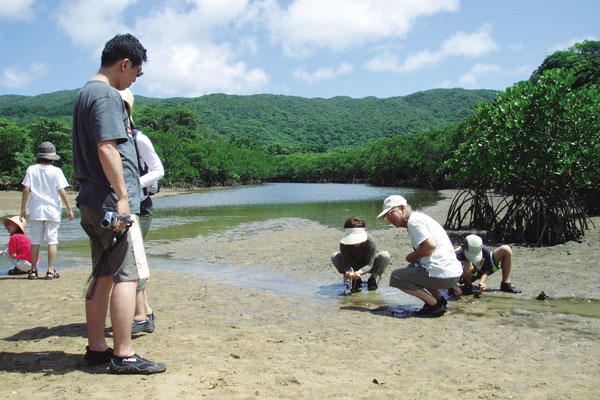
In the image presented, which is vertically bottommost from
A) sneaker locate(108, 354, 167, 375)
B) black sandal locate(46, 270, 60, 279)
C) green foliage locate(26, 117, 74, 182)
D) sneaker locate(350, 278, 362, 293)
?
black sandal locate(46, 270, 60, 279)

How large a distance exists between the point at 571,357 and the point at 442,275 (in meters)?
1.58

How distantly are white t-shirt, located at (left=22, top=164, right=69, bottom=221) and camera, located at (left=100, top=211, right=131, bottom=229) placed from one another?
178 inches

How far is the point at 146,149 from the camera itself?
14.2ft

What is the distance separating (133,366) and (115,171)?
1320mm

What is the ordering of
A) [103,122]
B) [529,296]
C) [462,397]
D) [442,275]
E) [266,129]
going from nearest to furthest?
[462,397] → [103,122] → [442,275] → [529,296] → [266,129]

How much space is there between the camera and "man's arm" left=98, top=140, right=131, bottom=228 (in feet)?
10.2

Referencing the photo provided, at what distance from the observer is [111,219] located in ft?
10.0

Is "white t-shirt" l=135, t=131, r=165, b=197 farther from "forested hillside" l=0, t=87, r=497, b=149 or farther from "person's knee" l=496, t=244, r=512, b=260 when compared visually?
"forested hillside" l=0, t=87, r=497, b=149

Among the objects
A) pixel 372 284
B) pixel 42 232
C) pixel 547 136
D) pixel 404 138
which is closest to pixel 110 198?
pixel 372 284


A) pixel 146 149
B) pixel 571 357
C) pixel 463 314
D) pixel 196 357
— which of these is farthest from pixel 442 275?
pixel 146 149

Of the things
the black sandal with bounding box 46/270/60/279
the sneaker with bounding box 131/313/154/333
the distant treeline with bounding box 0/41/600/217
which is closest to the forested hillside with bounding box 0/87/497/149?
the distant treeline with bounding box 0/41/600/217

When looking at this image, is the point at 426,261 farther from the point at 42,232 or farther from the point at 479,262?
the point at 42,232

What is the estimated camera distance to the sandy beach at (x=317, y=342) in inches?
119

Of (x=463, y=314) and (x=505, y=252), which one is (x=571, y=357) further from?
(x=505, y=252)
